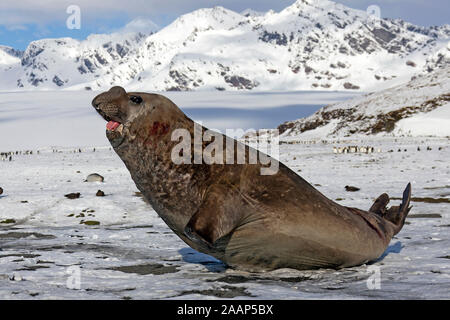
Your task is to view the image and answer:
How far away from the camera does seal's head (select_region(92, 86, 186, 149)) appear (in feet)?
24.4

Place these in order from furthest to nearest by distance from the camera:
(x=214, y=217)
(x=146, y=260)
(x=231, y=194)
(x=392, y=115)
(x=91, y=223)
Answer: (x=392, y=115) < (x=91, y=223) < (x=146, y=260) < (x=231, y=194) < (x=214, y=217)

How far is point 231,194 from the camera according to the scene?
23.9ft

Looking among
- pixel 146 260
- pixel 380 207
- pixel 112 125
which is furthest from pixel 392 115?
pixel 112 125

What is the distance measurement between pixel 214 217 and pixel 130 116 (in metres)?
1.90

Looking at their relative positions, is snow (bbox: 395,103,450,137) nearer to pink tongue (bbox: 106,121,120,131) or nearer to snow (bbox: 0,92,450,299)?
snow (bbox: 0,92,450,299)

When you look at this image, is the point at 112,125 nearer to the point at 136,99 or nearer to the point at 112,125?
the point at 112,125

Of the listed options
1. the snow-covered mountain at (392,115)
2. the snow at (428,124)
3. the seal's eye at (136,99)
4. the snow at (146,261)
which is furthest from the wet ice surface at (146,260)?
the snow-covered mountain at (392,115)

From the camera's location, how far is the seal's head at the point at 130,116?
7.44 metres

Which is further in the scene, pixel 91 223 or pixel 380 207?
pixel 91 223

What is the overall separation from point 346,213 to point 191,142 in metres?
2.50

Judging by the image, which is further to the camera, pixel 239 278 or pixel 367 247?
pixel 367 247
